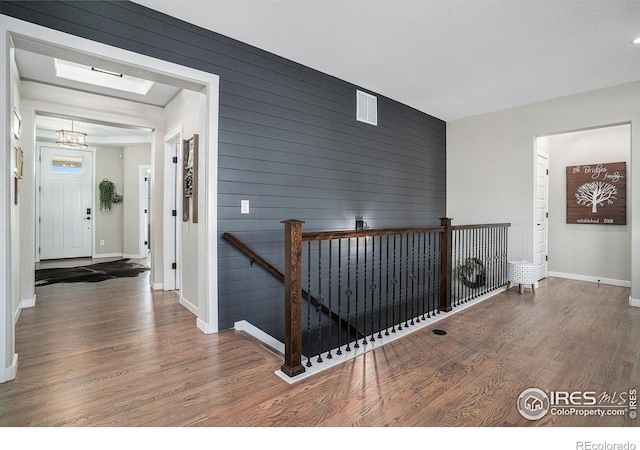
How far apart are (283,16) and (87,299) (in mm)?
4034

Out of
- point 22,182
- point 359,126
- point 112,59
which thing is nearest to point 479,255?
point 359,126

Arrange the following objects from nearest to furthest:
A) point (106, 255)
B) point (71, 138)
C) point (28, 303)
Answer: point (28, 303) < point (71, 138) < point (106, 255)

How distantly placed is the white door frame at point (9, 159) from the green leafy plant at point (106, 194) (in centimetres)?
604

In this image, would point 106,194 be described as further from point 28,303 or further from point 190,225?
point 190,225

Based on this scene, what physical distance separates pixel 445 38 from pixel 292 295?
290 cm

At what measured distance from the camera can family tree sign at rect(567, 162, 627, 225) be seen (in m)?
5.06

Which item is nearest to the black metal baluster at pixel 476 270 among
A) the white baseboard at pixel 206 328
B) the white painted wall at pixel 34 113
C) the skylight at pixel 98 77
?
→ the white baseboard at pixel 206 328

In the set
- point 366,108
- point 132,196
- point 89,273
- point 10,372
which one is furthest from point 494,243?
point 132,196

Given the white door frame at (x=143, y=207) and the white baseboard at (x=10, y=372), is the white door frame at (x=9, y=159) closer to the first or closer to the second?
the white baseboard at (x=10, y=372)

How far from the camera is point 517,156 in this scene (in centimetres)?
516

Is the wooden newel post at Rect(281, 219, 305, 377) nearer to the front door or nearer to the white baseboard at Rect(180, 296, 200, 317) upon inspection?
the white baseboard at Rect(180, 296, 200, 317)

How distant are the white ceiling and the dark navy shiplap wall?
20 centimetres

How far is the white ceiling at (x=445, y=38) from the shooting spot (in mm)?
2695

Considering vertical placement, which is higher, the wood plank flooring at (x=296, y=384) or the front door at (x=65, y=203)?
the front door at (x=65, y=203)
